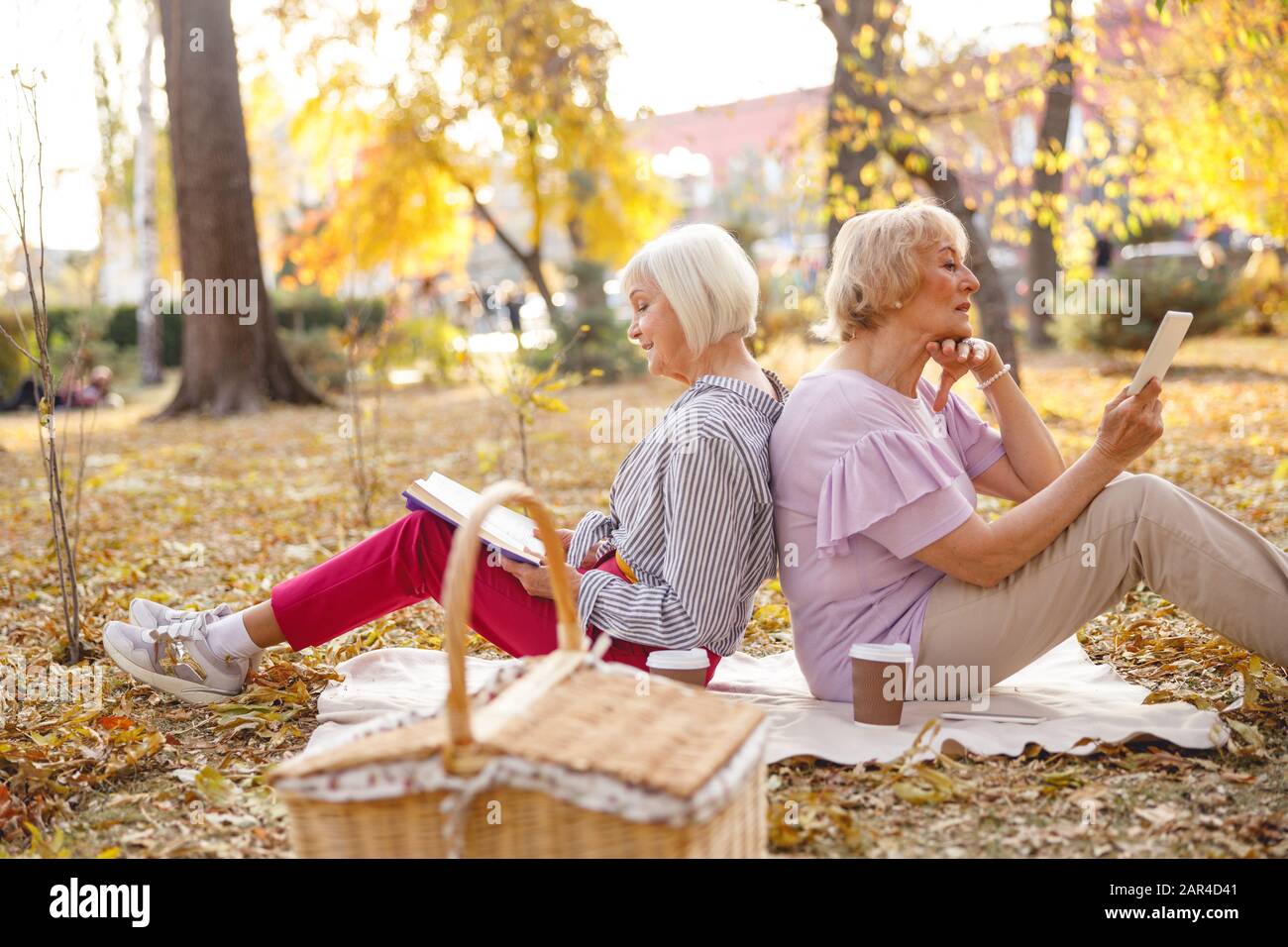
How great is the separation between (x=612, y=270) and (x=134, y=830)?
50.3 feet

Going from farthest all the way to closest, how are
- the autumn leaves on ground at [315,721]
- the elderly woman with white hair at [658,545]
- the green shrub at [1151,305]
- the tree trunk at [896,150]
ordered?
1. the green shrub at [1151,305]
2. the tree trunk at [896,150]
3. the elderly woman with white hair at [658,545]
4. the autumn leaves on ground at [315,721]

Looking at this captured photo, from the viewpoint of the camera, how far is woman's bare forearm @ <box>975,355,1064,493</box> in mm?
3410

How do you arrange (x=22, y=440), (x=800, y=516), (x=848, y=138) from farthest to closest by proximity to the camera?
(x=22, y=440)
(x=848, y=138)
(x=800, y=516)

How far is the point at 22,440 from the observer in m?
11.6

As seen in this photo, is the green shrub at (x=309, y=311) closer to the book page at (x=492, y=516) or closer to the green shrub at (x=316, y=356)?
the green shrub at (x=316, y=356)

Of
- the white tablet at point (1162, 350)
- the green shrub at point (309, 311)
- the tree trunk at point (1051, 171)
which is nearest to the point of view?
the white tablet at point (1162, 350)

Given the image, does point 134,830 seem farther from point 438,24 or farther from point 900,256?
point 438,24

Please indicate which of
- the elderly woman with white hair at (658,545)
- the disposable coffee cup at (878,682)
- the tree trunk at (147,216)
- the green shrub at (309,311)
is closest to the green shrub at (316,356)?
the tree trunk at (147,216)

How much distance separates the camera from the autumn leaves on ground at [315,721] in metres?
2.65

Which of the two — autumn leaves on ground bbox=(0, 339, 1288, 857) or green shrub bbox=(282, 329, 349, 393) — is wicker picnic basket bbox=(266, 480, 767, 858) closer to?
autumn leaves on ground bbox=(0, 339, 1288, 857)

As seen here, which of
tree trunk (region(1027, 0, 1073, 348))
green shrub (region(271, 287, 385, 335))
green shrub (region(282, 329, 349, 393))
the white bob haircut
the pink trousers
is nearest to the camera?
the white bob haircut

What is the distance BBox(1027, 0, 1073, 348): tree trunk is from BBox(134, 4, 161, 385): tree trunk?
1156 centimetres

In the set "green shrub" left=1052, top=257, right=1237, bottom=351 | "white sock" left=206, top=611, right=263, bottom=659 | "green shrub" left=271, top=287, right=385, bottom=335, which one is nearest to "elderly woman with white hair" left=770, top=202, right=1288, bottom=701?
"white sock" left=206, top=611, right=263, bottom=659
